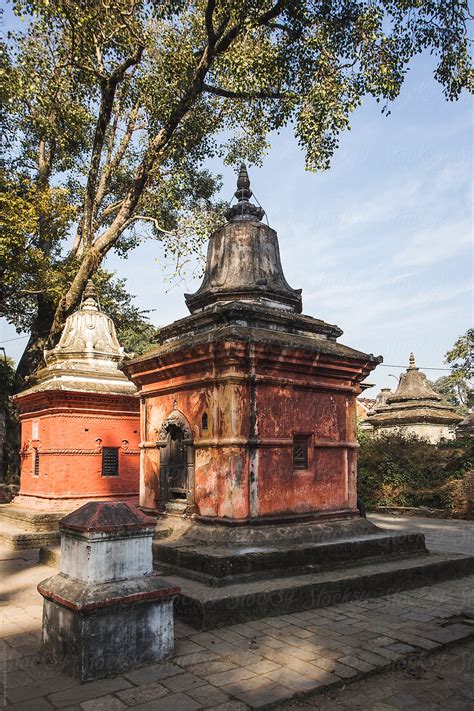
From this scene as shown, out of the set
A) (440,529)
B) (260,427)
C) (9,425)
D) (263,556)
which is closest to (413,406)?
(440,529)

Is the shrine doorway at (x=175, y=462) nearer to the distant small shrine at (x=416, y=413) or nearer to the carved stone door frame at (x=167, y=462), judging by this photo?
the carved stone door frame at (x=167, y=462)

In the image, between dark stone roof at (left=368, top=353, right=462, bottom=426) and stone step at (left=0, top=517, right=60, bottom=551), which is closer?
stone step at (left=0, top=517, right=60, bottom=551)

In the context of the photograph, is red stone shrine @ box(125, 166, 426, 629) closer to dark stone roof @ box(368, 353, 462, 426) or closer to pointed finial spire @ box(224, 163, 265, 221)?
pointed finial spire @ box(224, 163, 265, 221)

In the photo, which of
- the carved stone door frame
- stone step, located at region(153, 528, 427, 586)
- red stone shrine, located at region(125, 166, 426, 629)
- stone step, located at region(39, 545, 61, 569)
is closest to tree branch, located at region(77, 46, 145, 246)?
red stone shrine, located at region(125, 166, 426, 629)

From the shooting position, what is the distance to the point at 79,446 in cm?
1202

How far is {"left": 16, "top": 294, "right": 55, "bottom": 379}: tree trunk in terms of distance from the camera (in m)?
17.2

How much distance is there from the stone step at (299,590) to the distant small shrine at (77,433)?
5.96 metres

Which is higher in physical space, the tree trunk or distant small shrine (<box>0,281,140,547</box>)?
the tree trunk

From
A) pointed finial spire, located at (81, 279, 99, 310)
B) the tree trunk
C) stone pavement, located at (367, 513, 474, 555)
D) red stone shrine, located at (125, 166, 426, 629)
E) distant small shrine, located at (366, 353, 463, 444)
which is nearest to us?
red stone shrine, located at (125, 166, 426, 629)

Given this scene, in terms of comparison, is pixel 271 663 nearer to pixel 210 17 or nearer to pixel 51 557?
pixel 51 557

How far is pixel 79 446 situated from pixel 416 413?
Answer: 506 inches

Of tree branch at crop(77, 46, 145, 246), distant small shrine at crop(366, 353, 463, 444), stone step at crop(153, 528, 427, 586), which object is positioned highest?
tree branch at crop(77, 46, 145, 246)

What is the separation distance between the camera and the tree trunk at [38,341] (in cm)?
1717

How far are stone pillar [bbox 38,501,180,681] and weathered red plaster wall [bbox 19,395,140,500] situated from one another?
7.08m
